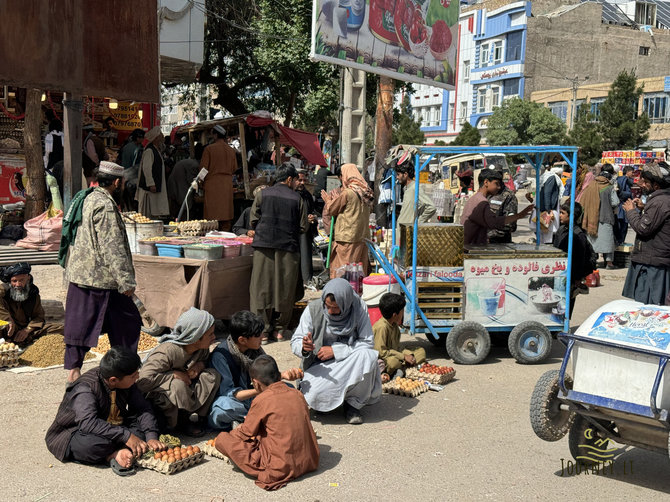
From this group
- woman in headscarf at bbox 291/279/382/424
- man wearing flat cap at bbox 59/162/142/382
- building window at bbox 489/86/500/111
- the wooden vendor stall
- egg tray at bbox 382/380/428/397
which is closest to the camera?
woman in headscarf at bbox 291/279/382/424

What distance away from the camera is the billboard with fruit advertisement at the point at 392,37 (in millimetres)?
12641

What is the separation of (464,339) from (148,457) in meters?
3.50

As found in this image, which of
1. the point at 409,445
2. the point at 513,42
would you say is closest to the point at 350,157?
the point at 409,445

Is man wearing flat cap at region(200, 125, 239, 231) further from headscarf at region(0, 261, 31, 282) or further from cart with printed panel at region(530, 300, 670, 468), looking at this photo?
cart with printed panel at region(530, 300, 670, 468)

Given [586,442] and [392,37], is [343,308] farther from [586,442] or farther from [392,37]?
[392,37]

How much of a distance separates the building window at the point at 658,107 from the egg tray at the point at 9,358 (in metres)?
48.9

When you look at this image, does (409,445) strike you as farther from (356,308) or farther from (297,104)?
(297,104)

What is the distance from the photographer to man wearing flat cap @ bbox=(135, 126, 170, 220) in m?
11.1

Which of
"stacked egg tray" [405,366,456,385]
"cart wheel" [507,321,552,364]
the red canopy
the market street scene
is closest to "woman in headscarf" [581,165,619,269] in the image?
the market street scene

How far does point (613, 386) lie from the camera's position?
4156 mm

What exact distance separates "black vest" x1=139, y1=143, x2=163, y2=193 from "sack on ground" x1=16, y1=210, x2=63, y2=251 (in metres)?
1.49

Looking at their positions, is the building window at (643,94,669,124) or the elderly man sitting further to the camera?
the building window at (643,94,669,124)

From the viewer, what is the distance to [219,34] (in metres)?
22.8

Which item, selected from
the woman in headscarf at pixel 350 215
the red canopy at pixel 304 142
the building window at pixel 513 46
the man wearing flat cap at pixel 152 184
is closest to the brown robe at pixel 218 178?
the man wearing flat cap at pixel 152 184
